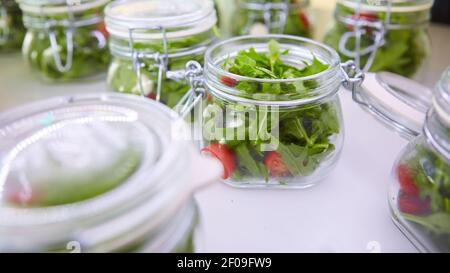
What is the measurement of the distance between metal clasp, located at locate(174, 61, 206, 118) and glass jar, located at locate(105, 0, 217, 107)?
0.03m

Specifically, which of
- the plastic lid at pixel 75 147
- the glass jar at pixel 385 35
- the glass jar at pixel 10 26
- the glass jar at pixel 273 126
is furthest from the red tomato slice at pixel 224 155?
the glass jar at pixel 10 26

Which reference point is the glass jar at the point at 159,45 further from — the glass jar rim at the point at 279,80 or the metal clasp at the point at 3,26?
the metal clasp at the point at 3,26

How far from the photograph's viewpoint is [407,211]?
37 cm

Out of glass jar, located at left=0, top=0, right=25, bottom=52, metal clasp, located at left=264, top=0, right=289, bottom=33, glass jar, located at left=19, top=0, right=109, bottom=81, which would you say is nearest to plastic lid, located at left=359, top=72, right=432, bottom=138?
metal clasp, located at left=264, top=0, right=289, bottom=33

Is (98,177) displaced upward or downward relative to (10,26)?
upward

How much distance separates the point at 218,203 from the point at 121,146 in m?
0.14

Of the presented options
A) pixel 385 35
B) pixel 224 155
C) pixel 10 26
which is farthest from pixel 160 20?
pixel 10 26

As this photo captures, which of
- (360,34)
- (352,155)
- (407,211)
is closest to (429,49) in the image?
(360,34)

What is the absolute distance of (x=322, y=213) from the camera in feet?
1.36

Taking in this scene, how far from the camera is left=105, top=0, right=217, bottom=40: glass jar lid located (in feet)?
1.73

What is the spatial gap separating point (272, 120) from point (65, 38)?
1.38 ft

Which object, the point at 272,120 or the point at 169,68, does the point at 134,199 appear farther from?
the point at 169,68

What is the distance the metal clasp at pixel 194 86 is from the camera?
0.46m

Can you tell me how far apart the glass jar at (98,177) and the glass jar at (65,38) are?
35cm
